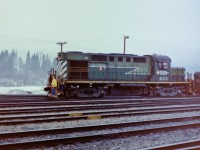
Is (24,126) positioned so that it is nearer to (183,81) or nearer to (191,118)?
(191,118)

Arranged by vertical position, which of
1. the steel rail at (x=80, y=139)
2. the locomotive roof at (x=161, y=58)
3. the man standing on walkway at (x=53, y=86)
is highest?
the locomotive roof at (x=161, y=58)

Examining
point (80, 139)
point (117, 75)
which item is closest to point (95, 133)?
point (80, 139)

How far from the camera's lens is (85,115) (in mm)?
11039

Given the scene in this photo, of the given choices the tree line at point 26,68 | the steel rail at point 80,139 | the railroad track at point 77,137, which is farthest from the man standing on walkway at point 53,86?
the tree line at point 26,68

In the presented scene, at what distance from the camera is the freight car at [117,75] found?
1947cm

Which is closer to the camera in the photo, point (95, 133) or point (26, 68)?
point (95, 133)

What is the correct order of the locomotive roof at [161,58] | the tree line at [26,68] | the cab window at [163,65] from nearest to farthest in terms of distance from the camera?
the locomotive roof at [161,58] < the cab window at [163,65] < the tree line at [26,68]

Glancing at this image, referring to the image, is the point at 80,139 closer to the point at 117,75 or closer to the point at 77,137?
the point at 77,137

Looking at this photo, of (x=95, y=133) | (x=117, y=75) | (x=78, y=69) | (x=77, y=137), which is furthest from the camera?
(x=117, y=75)

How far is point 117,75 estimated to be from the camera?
2102 centimetres

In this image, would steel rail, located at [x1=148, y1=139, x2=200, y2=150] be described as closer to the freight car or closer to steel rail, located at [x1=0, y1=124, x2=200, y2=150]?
steel rail, located at [x1=0, y1=124, x2=200, y2=150]

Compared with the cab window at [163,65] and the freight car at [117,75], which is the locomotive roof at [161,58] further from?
the cab window at [163,65]

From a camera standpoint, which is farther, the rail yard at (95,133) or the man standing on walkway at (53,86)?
the man standing on walkway at (53,86)

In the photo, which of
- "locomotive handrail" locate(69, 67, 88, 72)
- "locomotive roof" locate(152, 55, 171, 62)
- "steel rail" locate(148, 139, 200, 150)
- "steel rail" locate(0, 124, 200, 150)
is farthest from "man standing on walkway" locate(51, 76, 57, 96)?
"steel rail" locate(148, 139, 200, 150)
